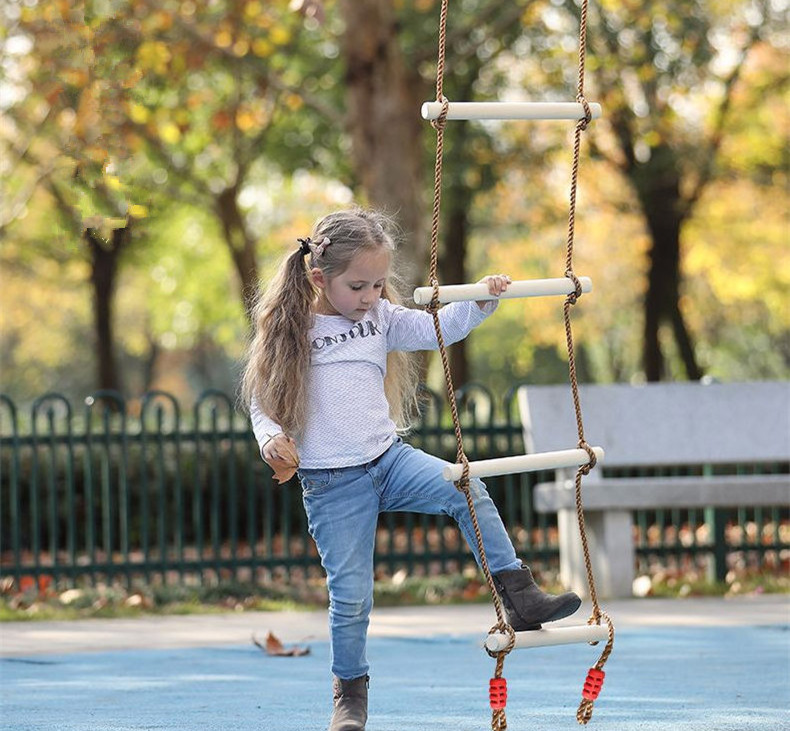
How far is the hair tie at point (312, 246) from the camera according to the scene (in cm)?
413

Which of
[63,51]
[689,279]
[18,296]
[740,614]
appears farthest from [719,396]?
[18,296]

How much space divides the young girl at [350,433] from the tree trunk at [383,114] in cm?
776

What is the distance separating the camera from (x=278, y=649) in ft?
20.7

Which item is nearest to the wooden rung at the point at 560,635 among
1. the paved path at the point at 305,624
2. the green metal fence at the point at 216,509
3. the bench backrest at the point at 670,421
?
the paved path at the point at 305,624

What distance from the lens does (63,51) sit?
7805 millimetres

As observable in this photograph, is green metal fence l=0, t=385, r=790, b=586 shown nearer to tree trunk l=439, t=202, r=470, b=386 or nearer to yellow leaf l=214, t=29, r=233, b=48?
yellow leaf l=214, t=29, r=233, b=48

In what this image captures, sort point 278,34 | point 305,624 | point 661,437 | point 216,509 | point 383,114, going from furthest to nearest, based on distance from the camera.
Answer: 1. point 278,34
2. point 383,114
3. point 216,509
4. point 661,437
5. point 305,624

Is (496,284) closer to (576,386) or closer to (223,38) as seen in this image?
(576,386)

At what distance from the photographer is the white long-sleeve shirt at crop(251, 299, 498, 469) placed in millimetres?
4102

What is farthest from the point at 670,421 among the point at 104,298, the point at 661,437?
the point at 104,298

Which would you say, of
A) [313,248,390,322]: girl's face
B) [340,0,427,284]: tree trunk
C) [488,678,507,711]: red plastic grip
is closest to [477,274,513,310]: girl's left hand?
[313,248,390,322]: girl's face

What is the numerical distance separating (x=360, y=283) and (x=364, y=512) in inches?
25.9

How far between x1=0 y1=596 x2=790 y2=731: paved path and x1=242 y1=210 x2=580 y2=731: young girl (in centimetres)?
55

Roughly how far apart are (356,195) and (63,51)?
1396 centimetres
